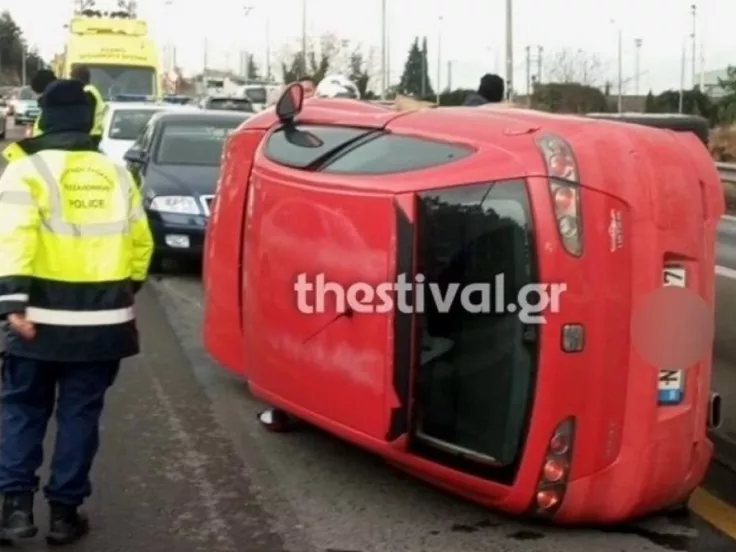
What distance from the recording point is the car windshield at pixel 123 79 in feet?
111

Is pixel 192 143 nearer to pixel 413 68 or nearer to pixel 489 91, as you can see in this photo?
pixel 489 91

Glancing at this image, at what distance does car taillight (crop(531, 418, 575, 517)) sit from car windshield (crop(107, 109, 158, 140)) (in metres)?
15.4

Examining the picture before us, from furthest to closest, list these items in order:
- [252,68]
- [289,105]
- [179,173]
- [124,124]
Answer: [252,68] → [124,124] → [179,173] → [289,105]

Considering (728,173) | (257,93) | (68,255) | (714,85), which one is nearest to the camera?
(68,255)

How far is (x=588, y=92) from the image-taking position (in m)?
48.1

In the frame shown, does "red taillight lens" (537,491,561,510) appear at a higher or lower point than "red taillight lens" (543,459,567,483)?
lower

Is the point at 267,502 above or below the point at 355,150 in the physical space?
below

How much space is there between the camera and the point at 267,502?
579cm

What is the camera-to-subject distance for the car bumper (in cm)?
1287

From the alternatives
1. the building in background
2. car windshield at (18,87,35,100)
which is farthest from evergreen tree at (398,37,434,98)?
car windshield at (18,87,35,100)

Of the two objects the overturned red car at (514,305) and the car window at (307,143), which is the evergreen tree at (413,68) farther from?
the overturned red car at (514,305)

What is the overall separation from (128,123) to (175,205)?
7605 mm

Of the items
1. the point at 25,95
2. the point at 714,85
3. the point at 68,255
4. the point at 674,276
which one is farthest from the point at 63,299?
the point at 714,85

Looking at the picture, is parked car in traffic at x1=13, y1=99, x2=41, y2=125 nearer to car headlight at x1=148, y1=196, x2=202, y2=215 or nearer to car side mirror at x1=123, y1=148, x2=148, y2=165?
car side mirror at x1=123, y1=148, x2=148, y2=165
